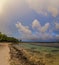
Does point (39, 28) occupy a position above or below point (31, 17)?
below

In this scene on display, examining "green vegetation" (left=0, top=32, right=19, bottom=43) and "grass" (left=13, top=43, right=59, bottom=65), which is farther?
"green vegetation" (left=0, top=32, right=19, bottom=43)

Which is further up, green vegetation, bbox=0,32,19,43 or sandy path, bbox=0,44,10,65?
green vegetation, bbox=0,32,19,43

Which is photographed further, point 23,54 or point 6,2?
point 6,2

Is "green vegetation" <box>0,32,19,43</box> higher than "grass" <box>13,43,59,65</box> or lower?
higher

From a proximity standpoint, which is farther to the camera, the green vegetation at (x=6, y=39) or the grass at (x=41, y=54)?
the green vegetation at (x=6, y=39)

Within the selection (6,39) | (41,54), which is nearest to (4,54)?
(6,39)

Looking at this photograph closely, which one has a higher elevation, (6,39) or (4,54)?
(6,39)

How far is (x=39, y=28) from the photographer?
5.64 feet

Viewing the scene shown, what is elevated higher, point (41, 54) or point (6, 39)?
point (6, 39)

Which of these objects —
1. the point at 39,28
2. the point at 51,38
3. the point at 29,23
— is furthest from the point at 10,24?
the point at 51,38

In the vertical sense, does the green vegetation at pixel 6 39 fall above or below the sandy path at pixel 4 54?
above

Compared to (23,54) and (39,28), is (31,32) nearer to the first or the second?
(39,28)

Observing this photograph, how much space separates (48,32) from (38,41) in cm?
14

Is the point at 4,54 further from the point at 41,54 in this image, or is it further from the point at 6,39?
the point at 41,54
